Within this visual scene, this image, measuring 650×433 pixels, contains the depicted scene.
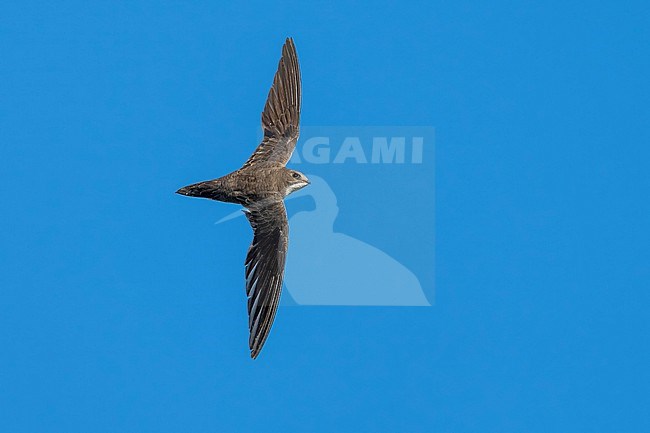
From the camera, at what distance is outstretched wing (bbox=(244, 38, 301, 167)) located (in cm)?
574

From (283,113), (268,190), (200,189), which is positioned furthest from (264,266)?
(283,113)

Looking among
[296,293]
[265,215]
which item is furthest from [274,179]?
[296,293]

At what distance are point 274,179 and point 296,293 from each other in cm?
110

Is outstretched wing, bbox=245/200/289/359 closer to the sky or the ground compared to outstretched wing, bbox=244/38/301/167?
closer to the ground

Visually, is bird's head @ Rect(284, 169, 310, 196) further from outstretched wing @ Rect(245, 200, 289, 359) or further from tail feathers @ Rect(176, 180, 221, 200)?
tail feathers @ Rect(176, 180, 221, 200)

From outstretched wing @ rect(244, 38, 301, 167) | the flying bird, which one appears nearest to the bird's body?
the flying bird

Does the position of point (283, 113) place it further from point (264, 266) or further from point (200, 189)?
point (264, 266)

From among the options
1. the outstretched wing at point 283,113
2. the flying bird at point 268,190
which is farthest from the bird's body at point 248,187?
the outstretched wing at point 283,113

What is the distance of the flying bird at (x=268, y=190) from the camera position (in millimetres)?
5520

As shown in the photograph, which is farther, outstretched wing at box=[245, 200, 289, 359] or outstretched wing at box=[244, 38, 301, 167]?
outstretched wing at box=[244, 38, 301, 167]

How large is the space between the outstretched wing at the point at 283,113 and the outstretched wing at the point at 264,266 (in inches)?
11.2

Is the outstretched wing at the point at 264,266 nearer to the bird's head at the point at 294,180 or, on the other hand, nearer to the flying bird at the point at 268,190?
the flying bird at the point at 268,190

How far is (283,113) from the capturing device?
5.78m

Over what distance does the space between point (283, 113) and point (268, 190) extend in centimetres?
45
